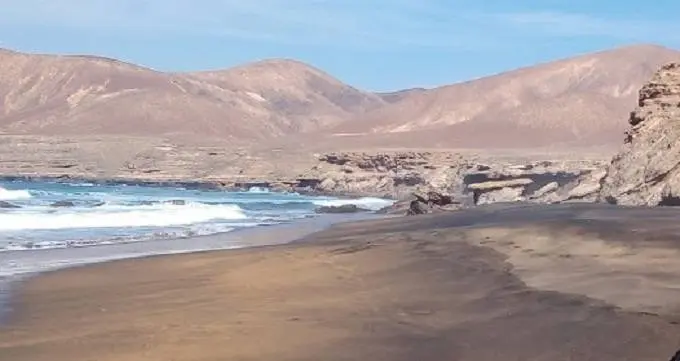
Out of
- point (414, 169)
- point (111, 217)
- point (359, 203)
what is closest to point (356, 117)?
point (414, 169)

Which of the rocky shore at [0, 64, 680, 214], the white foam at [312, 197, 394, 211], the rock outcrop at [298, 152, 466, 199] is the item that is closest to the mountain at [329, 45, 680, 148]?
the rocky shore at [0, 64, 680, 214]

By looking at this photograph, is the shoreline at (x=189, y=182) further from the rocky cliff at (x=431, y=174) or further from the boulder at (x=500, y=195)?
the boulder at (x=500, y=195)

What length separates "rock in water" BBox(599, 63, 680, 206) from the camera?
2084cm

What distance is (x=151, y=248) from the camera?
57.8ft

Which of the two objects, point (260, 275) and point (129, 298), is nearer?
point (129, 298)

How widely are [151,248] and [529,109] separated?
109m

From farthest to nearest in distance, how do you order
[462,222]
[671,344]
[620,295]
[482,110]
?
[482,110], [462,222], [620,295], [671,344]

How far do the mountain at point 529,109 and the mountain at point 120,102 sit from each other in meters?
29.1

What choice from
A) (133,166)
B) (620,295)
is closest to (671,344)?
(620,295)

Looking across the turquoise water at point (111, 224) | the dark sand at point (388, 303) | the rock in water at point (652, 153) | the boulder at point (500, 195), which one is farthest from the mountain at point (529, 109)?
the dark sand at point (388, 303)

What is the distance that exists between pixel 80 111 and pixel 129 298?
150 m

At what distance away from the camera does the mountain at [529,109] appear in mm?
109438

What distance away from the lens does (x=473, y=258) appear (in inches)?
464

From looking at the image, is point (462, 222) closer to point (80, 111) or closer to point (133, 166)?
point (133, 166)
